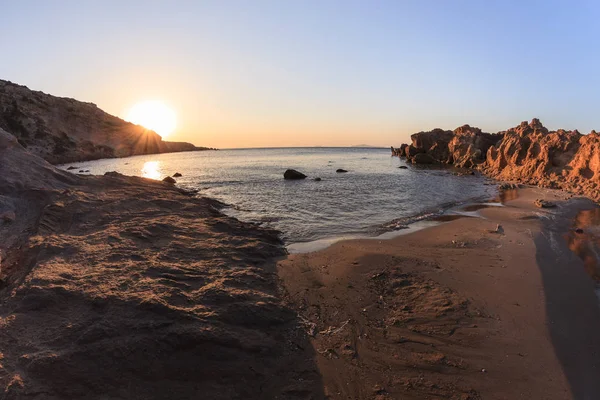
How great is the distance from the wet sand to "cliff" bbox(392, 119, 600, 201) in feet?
54.0

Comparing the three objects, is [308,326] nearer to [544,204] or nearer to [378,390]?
[378,390]

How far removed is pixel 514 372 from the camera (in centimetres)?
561

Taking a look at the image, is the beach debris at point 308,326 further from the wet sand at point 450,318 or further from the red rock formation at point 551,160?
the red rock formation at point 551,160

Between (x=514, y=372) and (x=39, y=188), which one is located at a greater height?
(x=39, y=188)

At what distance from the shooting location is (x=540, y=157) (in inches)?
1244

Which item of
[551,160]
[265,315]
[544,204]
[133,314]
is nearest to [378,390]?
[265,315]

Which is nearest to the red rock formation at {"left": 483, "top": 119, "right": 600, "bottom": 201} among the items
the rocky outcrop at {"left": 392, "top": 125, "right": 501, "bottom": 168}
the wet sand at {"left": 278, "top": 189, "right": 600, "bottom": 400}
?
the rocky outcrop at {"left": 392, "top": 125, "right": 501, "bottom": 168}

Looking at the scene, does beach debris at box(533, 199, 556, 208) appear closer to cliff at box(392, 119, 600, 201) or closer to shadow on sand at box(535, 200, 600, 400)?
cliff at box(392, 119, 600, 201)

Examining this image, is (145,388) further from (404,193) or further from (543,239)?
(404,193)

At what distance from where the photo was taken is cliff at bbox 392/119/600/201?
24453 millimetres

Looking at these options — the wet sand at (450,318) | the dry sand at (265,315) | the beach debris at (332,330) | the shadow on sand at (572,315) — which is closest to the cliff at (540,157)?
the shadow on sand at (572,315)

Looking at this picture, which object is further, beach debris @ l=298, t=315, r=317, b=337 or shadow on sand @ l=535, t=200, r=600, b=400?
beach debris @ l=298, t=315, r=317, b=337

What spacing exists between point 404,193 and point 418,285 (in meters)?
19.8

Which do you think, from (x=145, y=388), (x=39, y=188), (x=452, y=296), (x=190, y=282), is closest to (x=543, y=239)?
(x=452, y=296)
